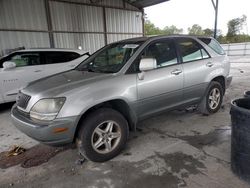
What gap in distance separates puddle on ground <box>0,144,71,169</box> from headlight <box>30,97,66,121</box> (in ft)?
2.90

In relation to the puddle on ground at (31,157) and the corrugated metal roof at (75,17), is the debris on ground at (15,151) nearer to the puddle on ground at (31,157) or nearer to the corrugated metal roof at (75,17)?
the puddle on ground at (31,157)

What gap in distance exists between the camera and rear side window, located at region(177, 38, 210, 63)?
12.2 ft

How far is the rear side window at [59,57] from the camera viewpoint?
6141 mm

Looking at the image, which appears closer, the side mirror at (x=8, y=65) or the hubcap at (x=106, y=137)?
the hubcap at (x=106, y=137)

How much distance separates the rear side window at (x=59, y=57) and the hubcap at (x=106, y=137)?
4.08 metres

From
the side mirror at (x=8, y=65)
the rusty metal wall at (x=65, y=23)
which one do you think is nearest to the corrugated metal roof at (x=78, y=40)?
the rusty metal wall at (x=65, y=23)

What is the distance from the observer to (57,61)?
6.31 metres

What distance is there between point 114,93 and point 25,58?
162 inches

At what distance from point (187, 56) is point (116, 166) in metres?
2.27

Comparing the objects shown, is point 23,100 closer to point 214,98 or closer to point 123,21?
point 214,98

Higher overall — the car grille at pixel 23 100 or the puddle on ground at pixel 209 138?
the car grille at pixel 23 100

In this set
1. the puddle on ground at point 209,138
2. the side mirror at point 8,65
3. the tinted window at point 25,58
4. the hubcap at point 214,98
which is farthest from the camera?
the tinted window at point 25,58

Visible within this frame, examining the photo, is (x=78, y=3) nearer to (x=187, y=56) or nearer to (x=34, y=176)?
(x=187, y=56)

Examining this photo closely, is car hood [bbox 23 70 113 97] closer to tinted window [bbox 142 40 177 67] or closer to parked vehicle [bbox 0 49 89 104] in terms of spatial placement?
tinted window [bbox 142 40 177 67]
